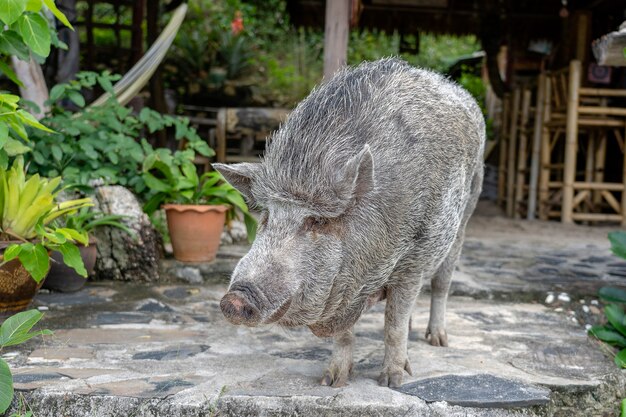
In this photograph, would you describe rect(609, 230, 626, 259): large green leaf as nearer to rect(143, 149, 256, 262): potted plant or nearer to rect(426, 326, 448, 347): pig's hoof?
rect(426, 326, 448, 347): pig's hoof

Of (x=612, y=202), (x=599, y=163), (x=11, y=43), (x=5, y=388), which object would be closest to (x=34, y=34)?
(x=11, y=43)

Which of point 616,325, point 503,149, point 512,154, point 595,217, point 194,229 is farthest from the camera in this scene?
point 503,149

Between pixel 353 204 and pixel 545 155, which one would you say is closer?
pixel 353 204

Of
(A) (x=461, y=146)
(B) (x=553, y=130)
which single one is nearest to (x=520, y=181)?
(B) (x=553, y=130)

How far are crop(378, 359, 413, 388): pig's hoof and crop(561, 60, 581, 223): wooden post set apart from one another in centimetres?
624

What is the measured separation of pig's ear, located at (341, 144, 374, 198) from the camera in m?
2.61

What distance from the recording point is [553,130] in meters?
9.32

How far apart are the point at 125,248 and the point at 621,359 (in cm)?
314

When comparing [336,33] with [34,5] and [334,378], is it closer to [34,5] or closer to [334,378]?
[34,5]

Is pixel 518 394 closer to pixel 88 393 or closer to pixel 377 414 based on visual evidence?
pixel 377 414

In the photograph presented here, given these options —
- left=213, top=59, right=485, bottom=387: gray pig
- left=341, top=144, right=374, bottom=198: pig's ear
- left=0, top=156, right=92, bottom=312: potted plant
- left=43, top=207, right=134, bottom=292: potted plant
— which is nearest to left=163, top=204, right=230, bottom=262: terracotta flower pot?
left=43, top=207, right=134, bottom=292: potted plant

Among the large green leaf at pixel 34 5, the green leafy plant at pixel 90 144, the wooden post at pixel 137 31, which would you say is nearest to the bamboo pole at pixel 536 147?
the wooden post at pixel 137 31

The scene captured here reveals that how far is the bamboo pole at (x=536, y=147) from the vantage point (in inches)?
360

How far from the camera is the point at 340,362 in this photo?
10.1 feet
